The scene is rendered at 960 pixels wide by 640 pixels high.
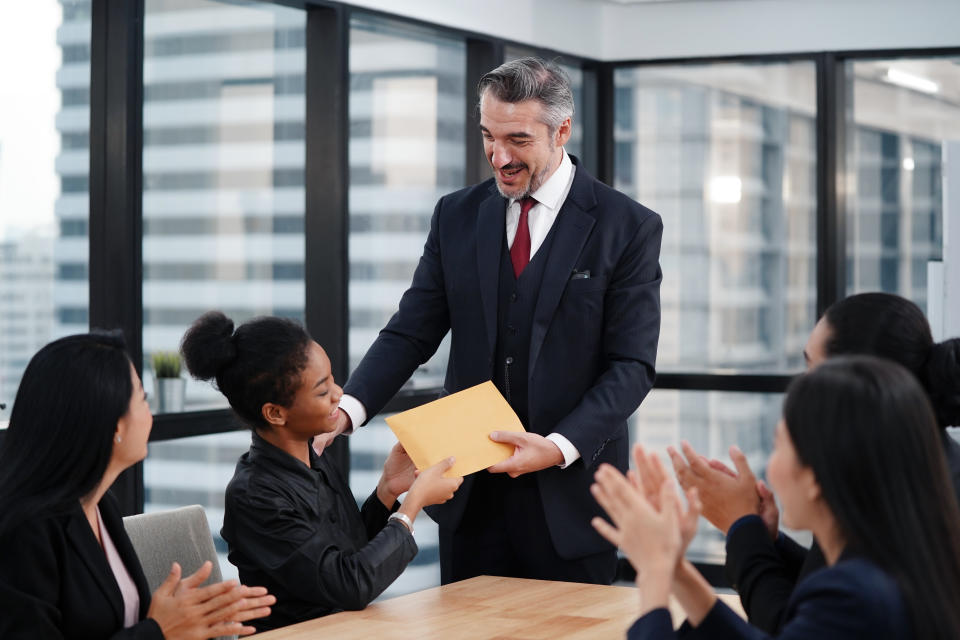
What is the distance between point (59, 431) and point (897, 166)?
170 inches

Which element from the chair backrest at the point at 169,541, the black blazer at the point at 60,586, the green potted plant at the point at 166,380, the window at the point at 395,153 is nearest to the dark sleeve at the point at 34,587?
the black blazer at the point at 60,586

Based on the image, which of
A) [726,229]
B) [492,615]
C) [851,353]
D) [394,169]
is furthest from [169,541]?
[726,229]

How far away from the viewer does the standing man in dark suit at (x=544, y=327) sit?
8.42 ft

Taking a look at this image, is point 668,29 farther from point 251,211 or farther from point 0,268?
point 0,268

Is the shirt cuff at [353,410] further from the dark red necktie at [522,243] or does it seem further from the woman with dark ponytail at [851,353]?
the woman with dark ponytail at [851,353]

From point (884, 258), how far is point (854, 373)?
14.0 feet

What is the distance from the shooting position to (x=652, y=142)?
5648 mm

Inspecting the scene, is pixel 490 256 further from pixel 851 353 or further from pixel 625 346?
pixel 851 353

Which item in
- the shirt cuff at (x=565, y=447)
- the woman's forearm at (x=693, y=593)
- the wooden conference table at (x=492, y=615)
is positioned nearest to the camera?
the woman's forearm at (x=693, y=593)

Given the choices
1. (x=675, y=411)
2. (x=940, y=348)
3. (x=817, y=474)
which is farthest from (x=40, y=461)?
(x=675, y=411)

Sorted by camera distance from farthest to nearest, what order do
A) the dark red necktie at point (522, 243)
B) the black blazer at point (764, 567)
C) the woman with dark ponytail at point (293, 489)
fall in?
the dark red necktie at point (522, 243)
the woman with dark ponytail at point (293, 489)
the black blazer at point (764, 567)

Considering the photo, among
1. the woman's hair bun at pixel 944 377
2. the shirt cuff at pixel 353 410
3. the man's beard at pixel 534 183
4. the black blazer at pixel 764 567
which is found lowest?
the black blazer at pixel 764 567

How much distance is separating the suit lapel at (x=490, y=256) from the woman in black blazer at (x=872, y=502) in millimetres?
1281

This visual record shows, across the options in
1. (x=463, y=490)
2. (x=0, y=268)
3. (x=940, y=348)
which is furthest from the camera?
(x=0, y=268)
